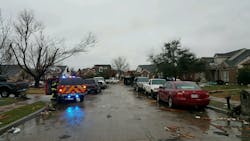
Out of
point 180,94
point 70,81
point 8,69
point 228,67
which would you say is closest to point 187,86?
point 180,94

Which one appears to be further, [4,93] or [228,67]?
[228,67]

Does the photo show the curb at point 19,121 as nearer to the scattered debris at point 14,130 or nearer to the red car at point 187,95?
the scattered debris at point 14,130

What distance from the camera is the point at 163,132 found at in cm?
899

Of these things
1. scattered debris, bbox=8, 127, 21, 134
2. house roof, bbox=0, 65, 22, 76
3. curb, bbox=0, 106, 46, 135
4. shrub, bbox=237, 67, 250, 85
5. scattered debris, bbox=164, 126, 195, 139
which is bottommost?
scattered debris, bbox=8, 127, 21, 134

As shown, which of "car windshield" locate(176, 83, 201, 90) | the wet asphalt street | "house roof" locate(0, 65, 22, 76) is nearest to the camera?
the wet asphalt street

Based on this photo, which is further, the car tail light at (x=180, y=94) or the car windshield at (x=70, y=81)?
the car windshield at (x=70, y=81)

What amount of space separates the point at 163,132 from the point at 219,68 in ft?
151

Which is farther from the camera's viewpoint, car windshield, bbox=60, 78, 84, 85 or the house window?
the house window

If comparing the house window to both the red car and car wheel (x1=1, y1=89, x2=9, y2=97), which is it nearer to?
the red car

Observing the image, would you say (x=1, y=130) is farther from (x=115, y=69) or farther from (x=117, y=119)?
(x=115, y=69)

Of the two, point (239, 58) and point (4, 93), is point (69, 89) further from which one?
point (239, 58)

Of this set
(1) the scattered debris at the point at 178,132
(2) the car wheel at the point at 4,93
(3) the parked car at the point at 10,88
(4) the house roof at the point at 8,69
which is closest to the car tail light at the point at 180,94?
(1) the scattered debris at the point at 178,132

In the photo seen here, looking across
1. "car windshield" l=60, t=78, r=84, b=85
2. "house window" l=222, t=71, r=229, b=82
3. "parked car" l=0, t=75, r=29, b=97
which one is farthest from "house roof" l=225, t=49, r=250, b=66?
"parked car" l=0, t=75, r=29, b=97

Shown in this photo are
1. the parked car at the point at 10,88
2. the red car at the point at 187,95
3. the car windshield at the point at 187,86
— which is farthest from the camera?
the parked car at the point at 10,88
